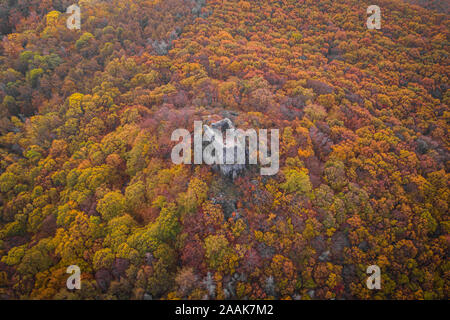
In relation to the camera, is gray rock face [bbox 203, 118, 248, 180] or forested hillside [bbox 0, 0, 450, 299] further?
gray rock face [bbox 203, 118, 248, 180]

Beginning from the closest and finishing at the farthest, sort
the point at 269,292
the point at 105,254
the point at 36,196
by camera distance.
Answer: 1. the point at 269,292
2. the point at 105,254
3. the point at 36,196

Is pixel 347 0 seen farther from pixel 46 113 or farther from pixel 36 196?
pixel 36 196

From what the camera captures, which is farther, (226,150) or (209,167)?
(209,167)

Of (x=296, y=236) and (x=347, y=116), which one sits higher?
(x=347, y=116)

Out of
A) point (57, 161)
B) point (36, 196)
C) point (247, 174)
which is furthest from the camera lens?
point (57, 161)

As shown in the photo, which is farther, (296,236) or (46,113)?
(46,113)

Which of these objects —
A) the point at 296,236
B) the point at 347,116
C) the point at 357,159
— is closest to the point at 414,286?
the point at 296,236

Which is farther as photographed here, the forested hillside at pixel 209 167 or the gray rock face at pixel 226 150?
the gray rock face at pixel 226 150

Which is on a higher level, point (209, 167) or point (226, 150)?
point (226, 150)
